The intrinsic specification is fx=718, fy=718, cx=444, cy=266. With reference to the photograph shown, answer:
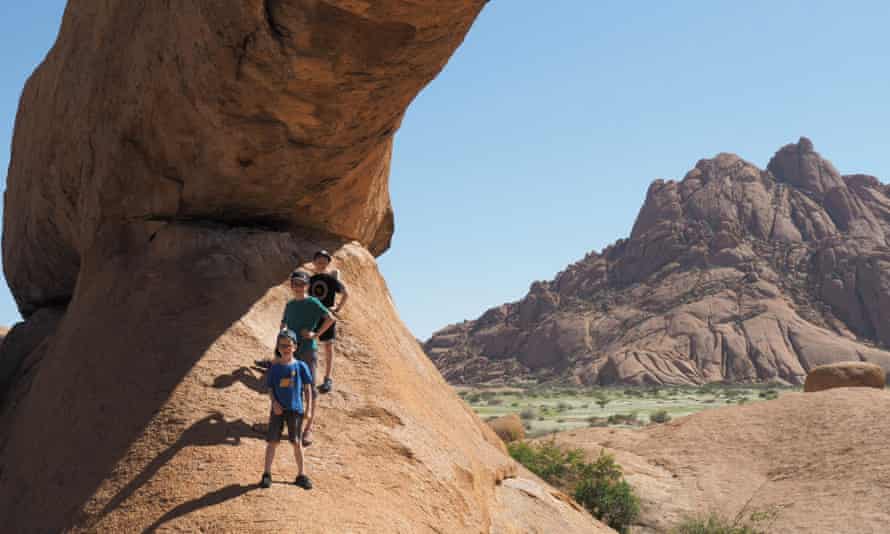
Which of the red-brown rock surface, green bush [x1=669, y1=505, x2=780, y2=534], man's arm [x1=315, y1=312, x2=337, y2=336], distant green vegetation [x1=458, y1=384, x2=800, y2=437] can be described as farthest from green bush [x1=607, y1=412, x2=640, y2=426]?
man's arm [x1=315, y1=312, x2=337, y2=336]

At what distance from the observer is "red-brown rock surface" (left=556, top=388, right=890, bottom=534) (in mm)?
13469

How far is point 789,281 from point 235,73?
76.6 metres

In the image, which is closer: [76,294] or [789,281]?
[76,294]

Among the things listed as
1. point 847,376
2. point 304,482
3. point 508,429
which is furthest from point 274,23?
point 847,376

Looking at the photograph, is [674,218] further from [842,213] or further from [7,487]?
[7,487]

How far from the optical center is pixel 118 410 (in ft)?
19.2

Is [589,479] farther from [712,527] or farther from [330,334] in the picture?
[330,334]

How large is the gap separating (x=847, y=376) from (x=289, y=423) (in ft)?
70.9

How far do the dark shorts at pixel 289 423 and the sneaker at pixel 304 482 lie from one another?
0.26 meters

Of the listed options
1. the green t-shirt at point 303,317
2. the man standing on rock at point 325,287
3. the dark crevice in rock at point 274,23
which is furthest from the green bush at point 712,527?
the dark crevice in rock at point 274,23

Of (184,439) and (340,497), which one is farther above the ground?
(184,439)

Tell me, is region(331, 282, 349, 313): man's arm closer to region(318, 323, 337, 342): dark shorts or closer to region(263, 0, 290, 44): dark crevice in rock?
region(318, 323, 337, 342): dark shorts

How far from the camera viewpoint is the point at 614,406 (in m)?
39.1

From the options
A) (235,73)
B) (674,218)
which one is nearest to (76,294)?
(235,73)
